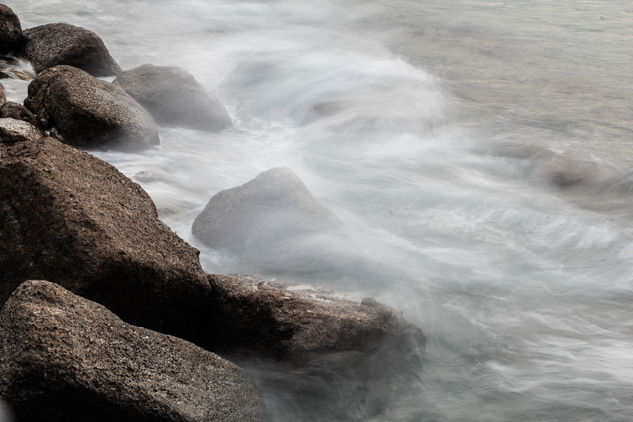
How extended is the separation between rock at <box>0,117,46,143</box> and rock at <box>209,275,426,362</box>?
6.02ft

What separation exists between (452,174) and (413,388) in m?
3.40

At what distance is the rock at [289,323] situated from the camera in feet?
11.5

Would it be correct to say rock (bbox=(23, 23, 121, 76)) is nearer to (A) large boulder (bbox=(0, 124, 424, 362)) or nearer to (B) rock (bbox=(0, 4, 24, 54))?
(B) rock (bbox=(0, 4, 24, 54))

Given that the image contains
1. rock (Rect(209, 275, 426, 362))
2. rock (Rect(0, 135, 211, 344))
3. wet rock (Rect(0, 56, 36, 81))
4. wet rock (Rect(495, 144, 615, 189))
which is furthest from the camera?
wet rock (Rect(0, 56, 36, 81))

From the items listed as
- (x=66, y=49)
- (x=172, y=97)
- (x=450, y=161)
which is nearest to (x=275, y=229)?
(x=450, y=161)

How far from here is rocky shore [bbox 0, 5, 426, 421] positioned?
265 cm

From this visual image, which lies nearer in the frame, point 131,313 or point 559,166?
point 131,313

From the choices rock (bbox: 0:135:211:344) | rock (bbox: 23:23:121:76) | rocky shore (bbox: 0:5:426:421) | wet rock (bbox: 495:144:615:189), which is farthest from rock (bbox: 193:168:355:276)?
rock (bbox: 23:23:121:76)

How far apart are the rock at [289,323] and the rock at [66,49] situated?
5099 millimetres

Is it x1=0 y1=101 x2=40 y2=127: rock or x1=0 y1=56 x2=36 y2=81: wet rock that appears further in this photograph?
x1=0 y1=56 x2=36 y2=81: wet rock

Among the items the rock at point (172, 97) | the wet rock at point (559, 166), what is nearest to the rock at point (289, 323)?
the wet rock at point (559, 166)

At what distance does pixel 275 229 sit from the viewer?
4945mm

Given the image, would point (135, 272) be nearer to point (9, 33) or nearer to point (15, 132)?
point (15, 132)

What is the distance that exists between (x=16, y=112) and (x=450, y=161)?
147 inches
